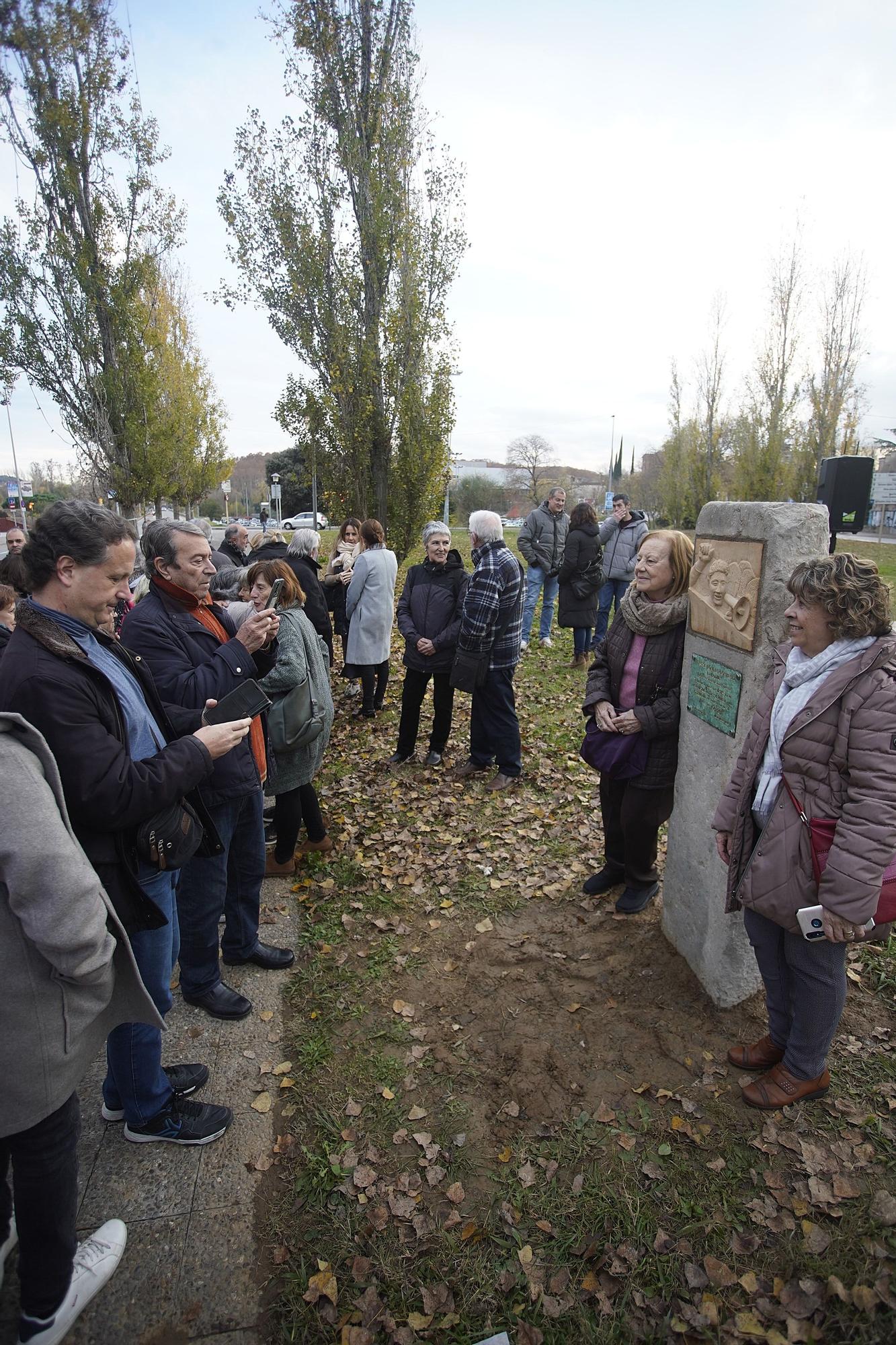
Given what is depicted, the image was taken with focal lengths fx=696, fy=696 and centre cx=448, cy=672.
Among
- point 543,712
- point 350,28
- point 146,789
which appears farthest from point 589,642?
point 350,28

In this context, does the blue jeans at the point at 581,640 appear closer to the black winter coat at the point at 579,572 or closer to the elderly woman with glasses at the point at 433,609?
the black winter coat at the point at 579,572

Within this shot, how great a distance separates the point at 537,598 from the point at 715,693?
275 inches

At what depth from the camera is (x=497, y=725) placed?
565 cm

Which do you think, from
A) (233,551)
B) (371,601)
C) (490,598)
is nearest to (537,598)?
(371,601)

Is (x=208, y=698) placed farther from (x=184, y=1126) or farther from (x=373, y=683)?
(x=373, y=683)

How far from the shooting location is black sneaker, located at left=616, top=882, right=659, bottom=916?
3887mm

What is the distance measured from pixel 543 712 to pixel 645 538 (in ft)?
13.7

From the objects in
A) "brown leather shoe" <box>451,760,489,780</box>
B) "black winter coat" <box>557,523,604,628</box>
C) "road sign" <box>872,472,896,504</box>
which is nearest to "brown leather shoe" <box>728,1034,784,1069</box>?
"brown leather shoe" <box>451,760,489,780</box>

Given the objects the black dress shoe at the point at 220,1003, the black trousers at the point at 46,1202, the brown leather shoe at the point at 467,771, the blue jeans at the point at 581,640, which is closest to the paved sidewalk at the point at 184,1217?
the black dress shoe at the point at 220,1003

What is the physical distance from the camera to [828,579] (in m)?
2.15

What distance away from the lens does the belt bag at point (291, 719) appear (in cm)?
395

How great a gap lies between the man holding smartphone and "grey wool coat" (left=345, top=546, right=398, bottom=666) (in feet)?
10.5

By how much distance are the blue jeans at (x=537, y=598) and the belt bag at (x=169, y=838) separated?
7.35m

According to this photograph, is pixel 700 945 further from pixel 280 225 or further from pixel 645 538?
pixel 280 225
